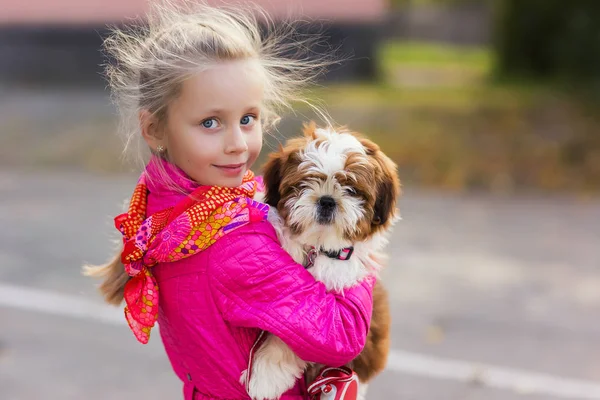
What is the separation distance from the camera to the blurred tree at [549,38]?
44.7 feet

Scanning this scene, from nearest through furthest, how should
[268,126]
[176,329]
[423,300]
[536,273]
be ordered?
[176,329] < [268,126] < [423,300] < [536,273]

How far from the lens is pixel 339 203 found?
6.91 feet

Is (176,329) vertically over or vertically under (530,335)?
over

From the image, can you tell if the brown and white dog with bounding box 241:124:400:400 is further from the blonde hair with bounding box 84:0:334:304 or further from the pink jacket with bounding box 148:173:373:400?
the blonde hair with bounding box 84:0:334:304

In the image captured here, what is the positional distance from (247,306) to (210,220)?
263 mm

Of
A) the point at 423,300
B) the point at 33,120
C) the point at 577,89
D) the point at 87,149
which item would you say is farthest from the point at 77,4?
the point at 423,300

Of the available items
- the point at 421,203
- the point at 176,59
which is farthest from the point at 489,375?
the point at 421,203

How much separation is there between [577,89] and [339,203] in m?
12.6

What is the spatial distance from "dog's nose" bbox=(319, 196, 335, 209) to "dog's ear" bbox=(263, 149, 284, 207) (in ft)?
0.62

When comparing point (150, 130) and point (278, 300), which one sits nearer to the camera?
point (278, 300)

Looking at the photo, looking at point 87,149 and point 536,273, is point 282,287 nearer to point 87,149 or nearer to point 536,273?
point 536,273

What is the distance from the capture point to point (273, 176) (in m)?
2.26

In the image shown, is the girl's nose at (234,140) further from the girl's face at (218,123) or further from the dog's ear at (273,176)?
the dog's ear at (273,176)

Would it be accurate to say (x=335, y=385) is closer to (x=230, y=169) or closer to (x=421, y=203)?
(x=230, y=169)
